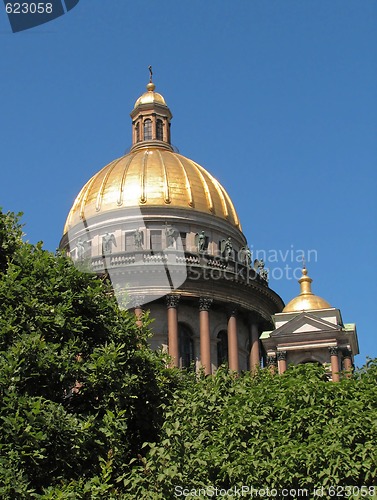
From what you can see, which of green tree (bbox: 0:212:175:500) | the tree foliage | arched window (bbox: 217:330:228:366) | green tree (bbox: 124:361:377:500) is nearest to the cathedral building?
arched window (bbox: 217:330:228:366)

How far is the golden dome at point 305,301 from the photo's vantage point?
54969 millimetres

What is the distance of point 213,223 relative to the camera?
67.2m

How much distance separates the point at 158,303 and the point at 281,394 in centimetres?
3294

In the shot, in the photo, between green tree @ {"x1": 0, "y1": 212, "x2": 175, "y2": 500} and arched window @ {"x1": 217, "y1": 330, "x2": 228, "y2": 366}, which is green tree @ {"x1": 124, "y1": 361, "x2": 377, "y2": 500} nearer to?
green tree @ {"x1": 0, "y1": 212, "x2": 175, "y2": 500}

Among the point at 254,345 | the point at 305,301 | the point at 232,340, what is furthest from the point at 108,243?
the point at 305,301

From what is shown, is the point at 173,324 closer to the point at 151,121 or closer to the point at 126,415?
the point at 151,121

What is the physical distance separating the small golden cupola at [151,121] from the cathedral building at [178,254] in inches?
94.6

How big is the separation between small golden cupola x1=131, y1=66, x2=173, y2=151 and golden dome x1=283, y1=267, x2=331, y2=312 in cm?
1922

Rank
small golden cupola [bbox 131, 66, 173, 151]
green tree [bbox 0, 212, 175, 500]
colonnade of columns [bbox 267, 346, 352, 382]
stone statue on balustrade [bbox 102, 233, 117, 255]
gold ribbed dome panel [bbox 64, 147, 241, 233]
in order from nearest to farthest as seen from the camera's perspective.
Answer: green tree [bbox 0, 212, 175, 500] < colonnade of columns [bbox 267, 346, 352, 382] < stone statue on balustrade [bbox 102, 233, 117, 255] < gold ribbed dome panel [bbox 64, 147, 241, 233] < small golden cupola [bbox 131, 66, 173, 151]

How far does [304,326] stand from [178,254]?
40.5 ft

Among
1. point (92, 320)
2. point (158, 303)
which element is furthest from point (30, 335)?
point (158, 303)

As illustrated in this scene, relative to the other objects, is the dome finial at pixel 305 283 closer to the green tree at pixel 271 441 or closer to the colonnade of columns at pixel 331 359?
the colonnade of columns at pixel 331 359

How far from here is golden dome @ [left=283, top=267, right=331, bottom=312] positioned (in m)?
55.0

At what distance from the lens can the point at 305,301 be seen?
182ft
